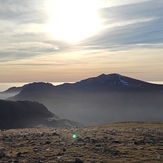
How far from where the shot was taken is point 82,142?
22.4 meters

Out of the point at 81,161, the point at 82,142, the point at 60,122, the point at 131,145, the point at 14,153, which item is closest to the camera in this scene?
the point at 81,161

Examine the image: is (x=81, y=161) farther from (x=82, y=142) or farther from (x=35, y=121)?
(x=35, y=121)

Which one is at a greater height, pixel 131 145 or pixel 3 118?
pixel 131 145

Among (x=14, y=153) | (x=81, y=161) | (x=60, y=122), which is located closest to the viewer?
(x=81, y=161)

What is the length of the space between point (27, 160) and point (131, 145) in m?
9.13

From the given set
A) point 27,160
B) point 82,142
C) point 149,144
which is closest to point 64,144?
point 82,142

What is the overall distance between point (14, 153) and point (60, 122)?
17214cm

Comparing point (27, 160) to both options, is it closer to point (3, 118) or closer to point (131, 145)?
point (131, 145)

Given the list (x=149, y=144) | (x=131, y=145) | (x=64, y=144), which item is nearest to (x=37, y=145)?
(x=64, y=144)

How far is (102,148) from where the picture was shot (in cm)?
1950

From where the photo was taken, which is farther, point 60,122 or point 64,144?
point 60,122

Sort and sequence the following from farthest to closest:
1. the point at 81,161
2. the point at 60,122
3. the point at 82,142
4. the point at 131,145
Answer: the point at 60,122 → the point at 82,142 → the point at 131,145 → the point at 81,161

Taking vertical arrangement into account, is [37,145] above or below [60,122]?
above

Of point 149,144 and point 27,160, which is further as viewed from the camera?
point 149,144
